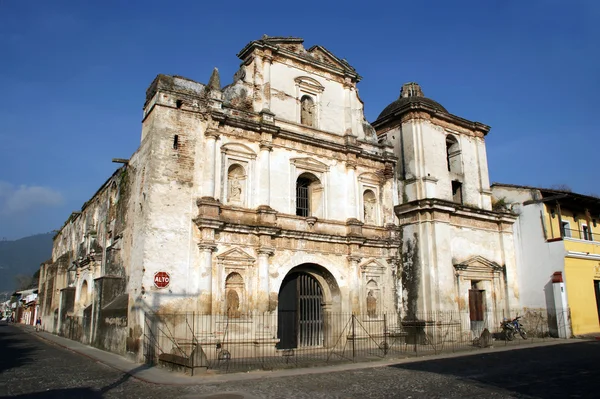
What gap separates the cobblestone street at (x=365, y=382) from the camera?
9742 millimetres

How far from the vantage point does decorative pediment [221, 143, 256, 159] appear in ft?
59.0

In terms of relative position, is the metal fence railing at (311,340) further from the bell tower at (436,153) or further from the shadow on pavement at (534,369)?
the bell tower at (436,153)

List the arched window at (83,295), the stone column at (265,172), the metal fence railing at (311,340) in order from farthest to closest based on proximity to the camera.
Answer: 1. the arched window at (83,295)
2. the stone column at (265,172)
3. the metal fence railing at (311,340)

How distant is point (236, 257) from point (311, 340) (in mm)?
4989

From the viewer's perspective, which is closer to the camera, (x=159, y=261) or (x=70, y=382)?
(x=70, y=382)

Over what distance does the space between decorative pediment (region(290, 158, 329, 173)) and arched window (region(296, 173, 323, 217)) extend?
357 millimetres

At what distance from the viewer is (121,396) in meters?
9.71

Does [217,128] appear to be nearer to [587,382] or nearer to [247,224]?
[247,224]

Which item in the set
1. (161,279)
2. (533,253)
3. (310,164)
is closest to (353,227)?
(310,164)

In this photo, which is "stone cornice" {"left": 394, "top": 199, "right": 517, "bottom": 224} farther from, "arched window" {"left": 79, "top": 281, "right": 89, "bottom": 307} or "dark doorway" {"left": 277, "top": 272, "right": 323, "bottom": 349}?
"arched window" {"left": 79, "top": 281, "right": 89, "bottom": 307}

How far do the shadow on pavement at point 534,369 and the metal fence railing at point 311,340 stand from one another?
242 cm

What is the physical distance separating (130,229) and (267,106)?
7.25 m

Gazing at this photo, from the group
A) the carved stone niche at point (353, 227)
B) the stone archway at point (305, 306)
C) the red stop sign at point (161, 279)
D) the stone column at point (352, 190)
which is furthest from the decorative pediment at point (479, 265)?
the red stop sign at point (161, 279)

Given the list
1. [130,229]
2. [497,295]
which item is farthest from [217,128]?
[497,295]
